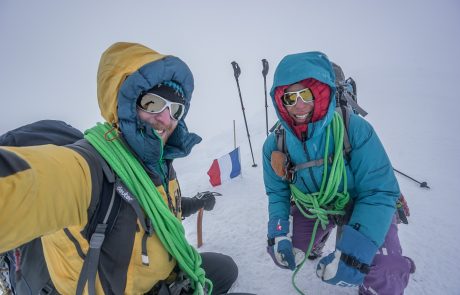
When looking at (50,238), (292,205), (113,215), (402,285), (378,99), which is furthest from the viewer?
(378,99)

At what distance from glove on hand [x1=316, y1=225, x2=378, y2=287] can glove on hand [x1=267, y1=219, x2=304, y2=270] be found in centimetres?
45

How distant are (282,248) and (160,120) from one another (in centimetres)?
181

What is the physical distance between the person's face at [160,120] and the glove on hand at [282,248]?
1.58 m

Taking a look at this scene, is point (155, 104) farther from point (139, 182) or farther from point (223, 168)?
point (223, 168)

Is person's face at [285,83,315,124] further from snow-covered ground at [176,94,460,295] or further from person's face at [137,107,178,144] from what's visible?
snow-covered ground at [176,94,460,295]

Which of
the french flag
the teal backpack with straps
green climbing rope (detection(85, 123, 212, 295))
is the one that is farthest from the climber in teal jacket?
the french flag

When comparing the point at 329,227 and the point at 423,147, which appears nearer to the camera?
the point at 329,227

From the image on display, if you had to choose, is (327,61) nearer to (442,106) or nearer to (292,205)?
(292,205)

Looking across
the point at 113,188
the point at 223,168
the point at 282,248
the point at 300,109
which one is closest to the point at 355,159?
the point at 300,109

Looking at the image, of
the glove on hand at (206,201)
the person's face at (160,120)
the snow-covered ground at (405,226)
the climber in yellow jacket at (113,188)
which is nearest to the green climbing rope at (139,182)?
the climber in yellow jacket at (113,188)

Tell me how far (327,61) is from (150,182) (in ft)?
6.89

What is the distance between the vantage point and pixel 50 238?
5.22ft

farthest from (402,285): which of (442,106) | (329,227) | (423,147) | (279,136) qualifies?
(442,106)

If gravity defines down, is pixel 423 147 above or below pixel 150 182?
below
